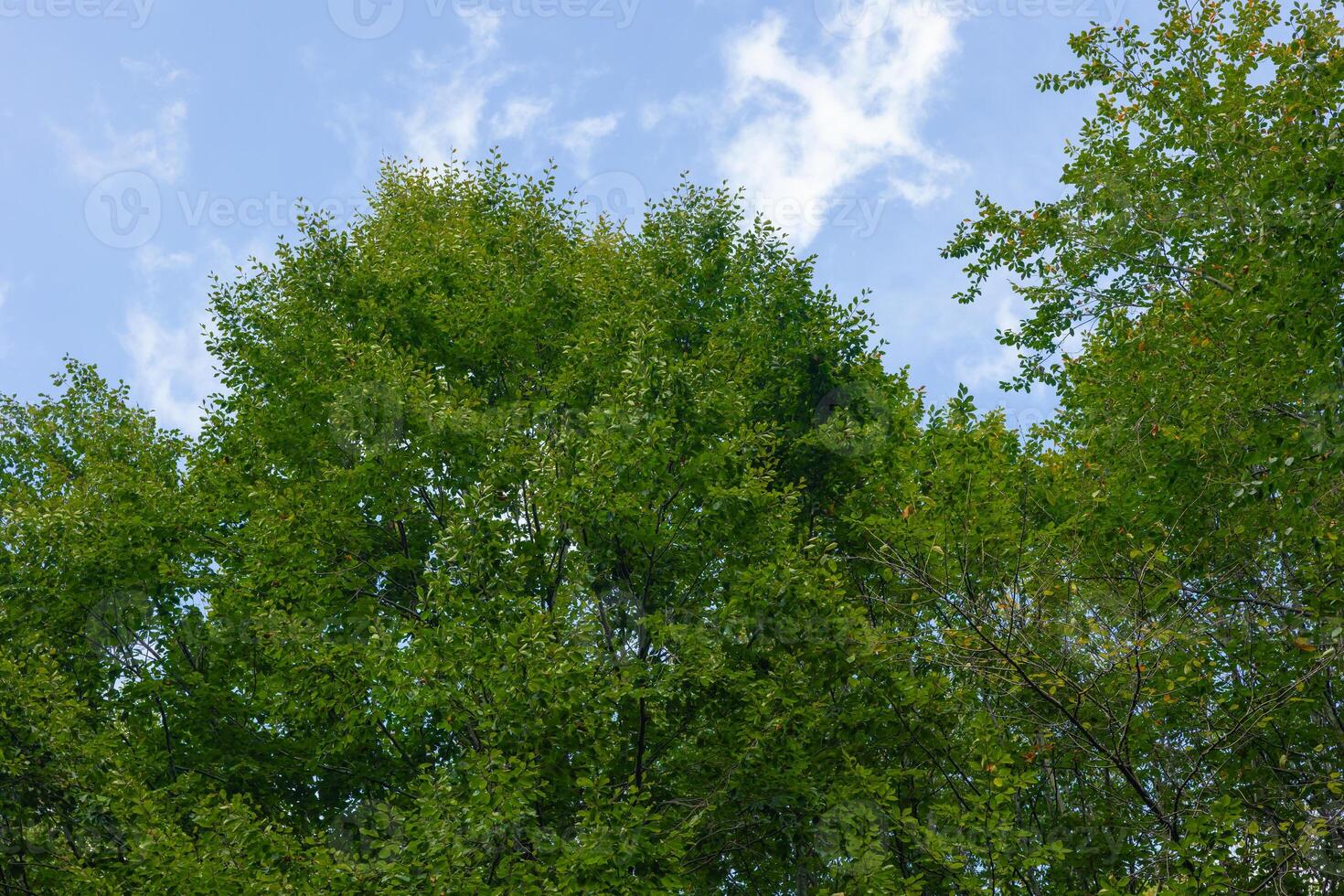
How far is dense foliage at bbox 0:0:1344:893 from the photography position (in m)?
9.70

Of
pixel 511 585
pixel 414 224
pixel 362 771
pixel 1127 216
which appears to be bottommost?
pixel 362 771

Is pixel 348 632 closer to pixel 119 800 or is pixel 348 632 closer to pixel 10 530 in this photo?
pixel 119 800

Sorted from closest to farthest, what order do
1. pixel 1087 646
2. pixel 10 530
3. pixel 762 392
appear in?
1. pixel 1087 646
2. pixel 10 530
3. pixel 762 392

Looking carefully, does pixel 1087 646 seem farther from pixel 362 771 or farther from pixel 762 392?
pixel 362 771

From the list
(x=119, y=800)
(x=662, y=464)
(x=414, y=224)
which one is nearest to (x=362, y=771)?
(x=119, y=800)

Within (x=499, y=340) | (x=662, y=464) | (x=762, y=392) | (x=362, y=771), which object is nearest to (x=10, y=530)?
(x=362, y=771)

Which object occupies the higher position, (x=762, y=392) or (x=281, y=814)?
(x=762, y=392)

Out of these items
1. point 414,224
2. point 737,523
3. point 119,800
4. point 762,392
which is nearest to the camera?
point 119,800

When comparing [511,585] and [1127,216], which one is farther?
[1127,216]

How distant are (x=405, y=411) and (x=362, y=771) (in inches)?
168

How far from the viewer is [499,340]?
594 inches

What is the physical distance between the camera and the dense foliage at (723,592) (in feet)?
31.8

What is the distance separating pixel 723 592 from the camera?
41.8 feet

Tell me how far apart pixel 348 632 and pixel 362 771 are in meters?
1.63
